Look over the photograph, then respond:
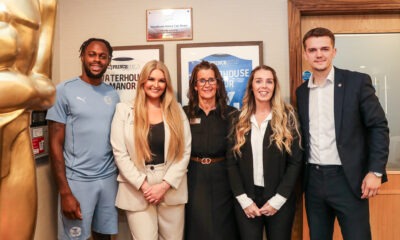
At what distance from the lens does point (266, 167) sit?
1727 mm

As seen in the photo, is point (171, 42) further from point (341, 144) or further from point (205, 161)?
Result: point (341, 144)

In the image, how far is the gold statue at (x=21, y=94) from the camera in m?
0.83

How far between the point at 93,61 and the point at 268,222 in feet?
4.49

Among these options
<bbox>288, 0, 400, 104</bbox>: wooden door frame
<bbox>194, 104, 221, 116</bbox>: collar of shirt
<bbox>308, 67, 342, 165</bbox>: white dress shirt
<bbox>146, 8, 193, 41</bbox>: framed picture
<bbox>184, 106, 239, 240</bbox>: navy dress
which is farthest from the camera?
<bbox>146, 8, 193, 41</bbox>: framed picture

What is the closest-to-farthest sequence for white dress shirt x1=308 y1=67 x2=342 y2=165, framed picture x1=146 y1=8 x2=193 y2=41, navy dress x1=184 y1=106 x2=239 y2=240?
white dress shirt x1=308 y1=67 x2=342 y2=165 < navy dress x1=184 y1=106 x2=239 y2=240 < framed picture x1=146 y1=8 x2=193 y2=41

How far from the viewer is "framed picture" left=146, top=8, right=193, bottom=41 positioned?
2254mm

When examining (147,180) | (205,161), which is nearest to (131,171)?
(147,180)

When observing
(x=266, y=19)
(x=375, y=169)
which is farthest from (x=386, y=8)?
(x=375, y=169)

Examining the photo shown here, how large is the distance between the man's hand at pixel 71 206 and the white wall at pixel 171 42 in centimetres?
64

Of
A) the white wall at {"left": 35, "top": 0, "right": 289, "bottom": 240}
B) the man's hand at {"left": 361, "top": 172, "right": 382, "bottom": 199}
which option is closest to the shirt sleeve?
the white wall at {"left": 35, "top": 0, "right": 289, "bottom": 240}

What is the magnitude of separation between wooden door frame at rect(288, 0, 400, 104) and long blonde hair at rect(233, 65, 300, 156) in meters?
0.42

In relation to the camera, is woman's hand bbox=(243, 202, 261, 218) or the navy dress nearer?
woman's hand bbox=(243, 202, 261, 218)

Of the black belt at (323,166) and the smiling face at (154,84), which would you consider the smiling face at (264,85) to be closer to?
the black belt at (323,166)

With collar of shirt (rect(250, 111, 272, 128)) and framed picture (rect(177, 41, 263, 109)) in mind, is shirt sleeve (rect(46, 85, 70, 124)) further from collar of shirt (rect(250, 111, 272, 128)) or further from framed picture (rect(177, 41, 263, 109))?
collar of shirt (rect(250, 111, 272, 128))
